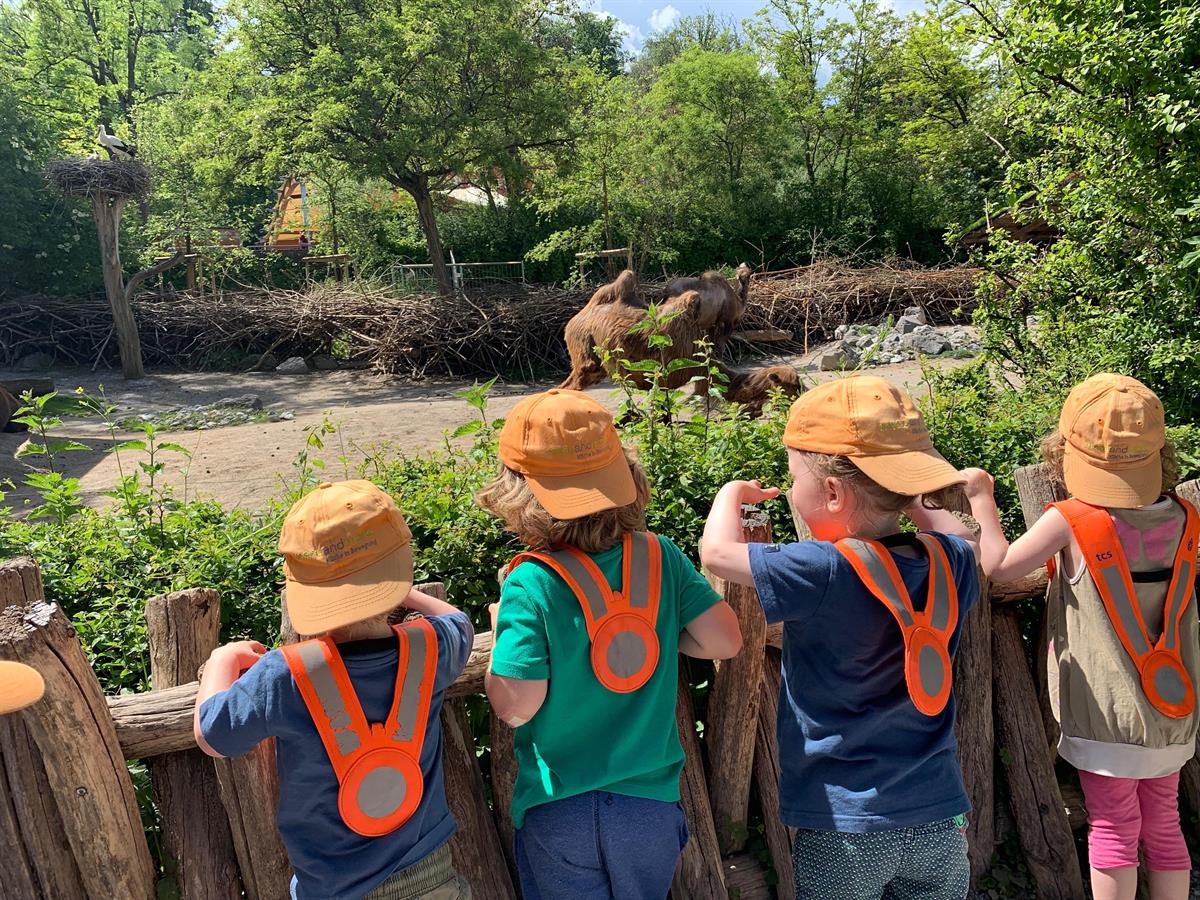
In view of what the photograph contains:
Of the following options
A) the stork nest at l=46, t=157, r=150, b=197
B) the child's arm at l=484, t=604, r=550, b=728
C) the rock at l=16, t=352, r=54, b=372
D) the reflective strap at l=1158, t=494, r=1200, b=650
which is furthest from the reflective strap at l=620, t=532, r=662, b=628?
the rock at l=16, t=352, r=54, b=372

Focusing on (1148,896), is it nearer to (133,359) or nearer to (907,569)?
(907,569)

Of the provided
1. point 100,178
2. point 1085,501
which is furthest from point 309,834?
point 100,178

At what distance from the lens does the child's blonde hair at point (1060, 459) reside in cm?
219

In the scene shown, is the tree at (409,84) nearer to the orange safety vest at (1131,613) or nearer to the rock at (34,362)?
the rock at (34,362)

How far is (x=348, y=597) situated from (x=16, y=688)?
1.65 feet

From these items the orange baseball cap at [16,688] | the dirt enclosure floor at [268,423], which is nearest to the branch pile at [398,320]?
the dirt enclosure floor at [268,423]

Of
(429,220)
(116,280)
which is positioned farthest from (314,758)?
(429,220)

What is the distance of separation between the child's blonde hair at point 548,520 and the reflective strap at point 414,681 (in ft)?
0.89

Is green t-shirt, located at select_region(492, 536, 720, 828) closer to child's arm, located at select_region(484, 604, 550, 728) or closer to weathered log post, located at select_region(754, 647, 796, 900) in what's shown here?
child's arm, located at select_region(484, 604, 550, 728)

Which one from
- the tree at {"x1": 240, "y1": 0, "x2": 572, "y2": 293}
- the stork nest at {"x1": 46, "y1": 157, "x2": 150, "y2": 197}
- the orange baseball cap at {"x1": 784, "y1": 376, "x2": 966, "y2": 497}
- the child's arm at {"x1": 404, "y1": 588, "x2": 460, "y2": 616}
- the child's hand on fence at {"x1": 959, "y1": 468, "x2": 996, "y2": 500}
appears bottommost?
the child's arm at {"x1": 404, "y1": 588, "x2": 460, "y2": 616}

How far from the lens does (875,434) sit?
175cm

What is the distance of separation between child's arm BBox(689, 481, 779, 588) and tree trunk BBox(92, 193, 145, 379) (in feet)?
49.6

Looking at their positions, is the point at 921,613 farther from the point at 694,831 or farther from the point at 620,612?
the point at 694,831

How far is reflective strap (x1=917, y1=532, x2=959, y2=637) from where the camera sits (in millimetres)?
1745
